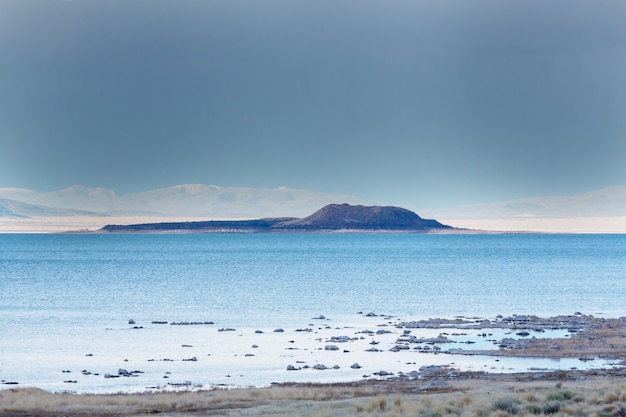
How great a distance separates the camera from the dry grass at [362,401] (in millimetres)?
23547

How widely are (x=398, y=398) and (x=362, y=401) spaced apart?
1330mm

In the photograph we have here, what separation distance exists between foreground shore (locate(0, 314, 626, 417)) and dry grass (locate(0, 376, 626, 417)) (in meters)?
0.02

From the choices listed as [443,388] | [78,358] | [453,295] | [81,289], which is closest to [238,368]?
[78,358]

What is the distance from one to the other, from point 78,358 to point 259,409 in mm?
17383

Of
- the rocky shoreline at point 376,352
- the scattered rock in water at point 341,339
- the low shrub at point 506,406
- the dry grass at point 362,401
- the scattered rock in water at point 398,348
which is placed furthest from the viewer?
the scattered rock in water at point 341,339

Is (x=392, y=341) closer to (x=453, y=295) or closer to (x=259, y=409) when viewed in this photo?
(x=259, y=409)

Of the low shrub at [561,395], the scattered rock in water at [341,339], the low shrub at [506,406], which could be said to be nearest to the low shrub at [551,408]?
the low shrub at [506,406]

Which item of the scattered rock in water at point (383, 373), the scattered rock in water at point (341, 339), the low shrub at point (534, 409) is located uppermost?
the low shrub at point (534, 409)

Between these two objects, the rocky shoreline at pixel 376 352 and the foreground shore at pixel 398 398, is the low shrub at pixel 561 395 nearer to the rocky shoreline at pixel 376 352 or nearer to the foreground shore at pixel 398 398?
the foreground shore at pixel 398 398

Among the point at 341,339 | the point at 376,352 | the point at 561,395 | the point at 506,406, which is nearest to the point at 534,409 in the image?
the point at 506,406

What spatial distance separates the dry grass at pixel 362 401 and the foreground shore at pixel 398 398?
0.02 m

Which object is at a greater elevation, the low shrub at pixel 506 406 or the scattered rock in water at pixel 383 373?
the low shrub at pixel 506 406

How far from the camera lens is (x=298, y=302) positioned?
71688mm

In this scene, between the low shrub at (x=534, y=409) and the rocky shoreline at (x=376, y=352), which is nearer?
the low shrub at (x=534, y=409)
